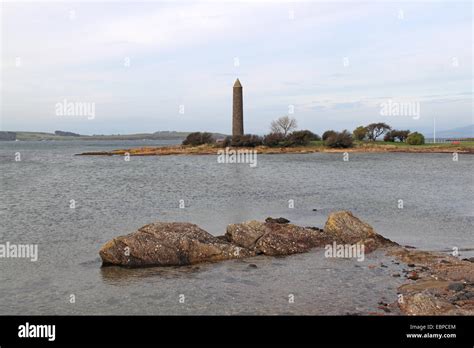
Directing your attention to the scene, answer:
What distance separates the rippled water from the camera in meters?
14.0

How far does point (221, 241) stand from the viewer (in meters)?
19.5

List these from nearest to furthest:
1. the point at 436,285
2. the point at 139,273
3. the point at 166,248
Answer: the point at 436,285
the point at 139,273
the point at 166,248

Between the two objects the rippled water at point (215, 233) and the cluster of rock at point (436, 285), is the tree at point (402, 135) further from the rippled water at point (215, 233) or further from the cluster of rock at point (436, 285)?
the cluster of rock at point (436, 285)

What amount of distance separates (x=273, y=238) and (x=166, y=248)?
16.1 feet

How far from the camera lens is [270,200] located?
38281mm

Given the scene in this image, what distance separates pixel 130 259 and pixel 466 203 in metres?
27.9

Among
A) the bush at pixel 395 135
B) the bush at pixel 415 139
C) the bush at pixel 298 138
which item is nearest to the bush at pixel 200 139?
the bush at pixel 298 138

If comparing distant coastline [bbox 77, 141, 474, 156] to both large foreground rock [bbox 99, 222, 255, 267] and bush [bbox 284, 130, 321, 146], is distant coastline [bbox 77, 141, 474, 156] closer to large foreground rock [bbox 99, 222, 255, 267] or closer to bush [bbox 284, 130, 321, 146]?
bush [bbox 284, 130, 321, 146]

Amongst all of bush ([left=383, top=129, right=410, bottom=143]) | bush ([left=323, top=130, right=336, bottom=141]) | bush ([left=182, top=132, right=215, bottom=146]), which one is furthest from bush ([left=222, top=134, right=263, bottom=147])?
bush ([left=383, top=129, right=410, bottom=143])

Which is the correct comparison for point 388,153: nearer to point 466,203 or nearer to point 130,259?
point 466,203

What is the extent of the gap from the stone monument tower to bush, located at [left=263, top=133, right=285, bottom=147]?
38.1 ft

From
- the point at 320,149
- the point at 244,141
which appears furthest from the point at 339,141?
the point at 244,141

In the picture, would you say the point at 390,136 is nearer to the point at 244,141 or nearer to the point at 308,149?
the point at 308,149
